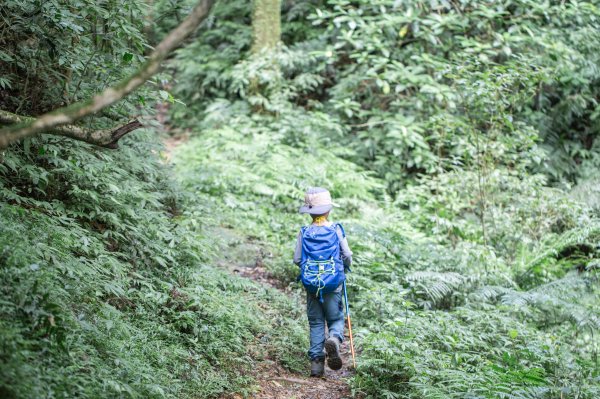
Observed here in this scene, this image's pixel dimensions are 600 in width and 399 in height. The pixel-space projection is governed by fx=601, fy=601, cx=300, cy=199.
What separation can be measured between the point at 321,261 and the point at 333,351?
2.84ft

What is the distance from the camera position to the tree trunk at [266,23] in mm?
14359

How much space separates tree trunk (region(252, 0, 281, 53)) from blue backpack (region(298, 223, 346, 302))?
9303mm

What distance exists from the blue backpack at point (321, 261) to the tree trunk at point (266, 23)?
930 centimetres

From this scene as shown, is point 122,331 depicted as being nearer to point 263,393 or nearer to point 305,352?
point 263,393

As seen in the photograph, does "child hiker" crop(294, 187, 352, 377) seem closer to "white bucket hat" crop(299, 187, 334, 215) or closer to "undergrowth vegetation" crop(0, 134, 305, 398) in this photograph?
"white bucket hat" crop(299, 187, 334, 215)

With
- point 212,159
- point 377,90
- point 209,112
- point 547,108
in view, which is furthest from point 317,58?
point 547,108

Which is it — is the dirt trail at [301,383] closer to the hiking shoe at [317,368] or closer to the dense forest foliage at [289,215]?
the hiking shoe at [317,368]

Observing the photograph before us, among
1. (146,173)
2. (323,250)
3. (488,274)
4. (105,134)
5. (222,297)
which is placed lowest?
(488,274)

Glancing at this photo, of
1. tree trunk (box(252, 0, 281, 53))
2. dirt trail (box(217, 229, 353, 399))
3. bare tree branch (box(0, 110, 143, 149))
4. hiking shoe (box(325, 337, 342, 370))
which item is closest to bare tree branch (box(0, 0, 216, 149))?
bare tree branch (box(0, 110, 143, 149))

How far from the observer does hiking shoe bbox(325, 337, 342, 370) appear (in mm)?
5719

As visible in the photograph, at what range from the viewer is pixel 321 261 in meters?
5.92

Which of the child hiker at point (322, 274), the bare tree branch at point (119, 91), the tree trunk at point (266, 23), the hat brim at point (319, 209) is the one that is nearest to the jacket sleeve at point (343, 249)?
the child hiker at point (322, 274)

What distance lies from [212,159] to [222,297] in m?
6.05

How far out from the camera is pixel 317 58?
15.1 metres
